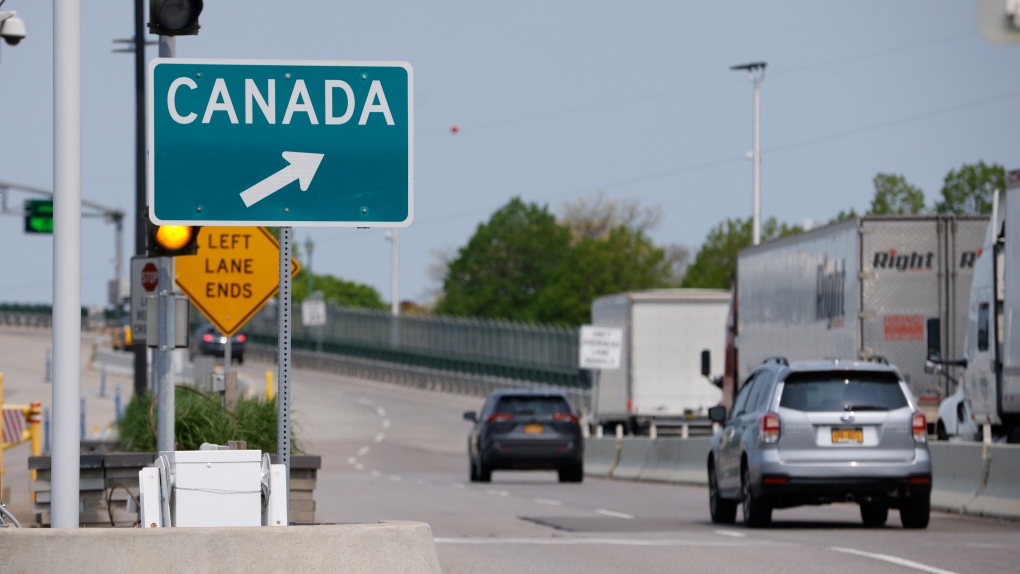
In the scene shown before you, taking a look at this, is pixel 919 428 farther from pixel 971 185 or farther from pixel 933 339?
pixel 971 185

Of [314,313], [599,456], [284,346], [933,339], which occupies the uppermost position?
[284,346]

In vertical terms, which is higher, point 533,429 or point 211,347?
point 211,347

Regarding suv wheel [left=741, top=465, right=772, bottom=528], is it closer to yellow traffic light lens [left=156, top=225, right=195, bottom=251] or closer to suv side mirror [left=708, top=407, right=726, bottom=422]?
suv side mirror [left=708, top=407, right=726, bottom=422]

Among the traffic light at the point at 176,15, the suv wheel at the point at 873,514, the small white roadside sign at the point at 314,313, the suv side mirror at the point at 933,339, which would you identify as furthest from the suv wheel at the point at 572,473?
the small white roadside sign at the point at 314,313

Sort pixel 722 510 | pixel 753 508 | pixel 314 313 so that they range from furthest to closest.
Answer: pixel 314 313 < pixel 722 510 < pixel 753 508

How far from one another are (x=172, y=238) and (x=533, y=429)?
18.4 m

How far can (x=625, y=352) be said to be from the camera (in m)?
39.6

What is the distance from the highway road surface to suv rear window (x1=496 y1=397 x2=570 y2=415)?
1.35 m

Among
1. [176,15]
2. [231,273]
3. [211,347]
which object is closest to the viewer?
[176,15]

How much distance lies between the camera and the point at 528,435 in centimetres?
3114

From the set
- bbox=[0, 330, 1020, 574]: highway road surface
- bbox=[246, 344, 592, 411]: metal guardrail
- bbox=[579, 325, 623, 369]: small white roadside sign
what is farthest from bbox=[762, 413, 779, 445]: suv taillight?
bbox=[246, 344, 592, 411]: metal guardrail

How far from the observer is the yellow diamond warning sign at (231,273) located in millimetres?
18531

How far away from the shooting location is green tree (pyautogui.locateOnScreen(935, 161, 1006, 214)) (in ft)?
248

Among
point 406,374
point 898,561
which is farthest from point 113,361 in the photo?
point 898,561
